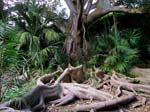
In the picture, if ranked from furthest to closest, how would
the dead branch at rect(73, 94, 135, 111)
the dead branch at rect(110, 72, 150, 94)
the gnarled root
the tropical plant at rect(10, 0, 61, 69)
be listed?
the tropical plant at rect(10, 0, 61, 69) < the dead branch at rect(110, 72, 150, 94) < the dead branch at rect(73, 94, 135, 111) < the gnarled root

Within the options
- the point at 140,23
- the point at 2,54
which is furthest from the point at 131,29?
the point at 2,54

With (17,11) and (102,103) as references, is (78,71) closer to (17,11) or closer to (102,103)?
(102,103)

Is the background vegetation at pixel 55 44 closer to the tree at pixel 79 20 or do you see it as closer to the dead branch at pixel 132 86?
the tree at pixel 79 20

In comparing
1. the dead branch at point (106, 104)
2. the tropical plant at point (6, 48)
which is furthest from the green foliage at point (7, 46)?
the dead branch at point (106, 104)

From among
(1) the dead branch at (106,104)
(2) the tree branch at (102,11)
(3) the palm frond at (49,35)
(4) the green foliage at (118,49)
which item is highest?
(2) the tree branch at (102,11)

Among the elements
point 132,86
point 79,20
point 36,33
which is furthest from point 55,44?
point 132,86

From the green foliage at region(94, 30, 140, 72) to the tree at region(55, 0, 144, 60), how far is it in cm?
64

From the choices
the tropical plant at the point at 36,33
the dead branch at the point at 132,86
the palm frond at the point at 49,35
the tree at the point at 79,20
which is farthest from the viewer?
the tree at the point at 79,20

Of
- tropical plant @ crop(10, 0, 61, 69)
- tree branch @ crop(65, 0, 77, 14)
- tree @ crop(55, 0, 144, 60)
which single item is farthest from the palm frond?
tree branch @ crop(65, 0, 77, 14)

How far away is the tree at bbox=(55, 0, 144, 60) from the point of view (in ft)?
35.3

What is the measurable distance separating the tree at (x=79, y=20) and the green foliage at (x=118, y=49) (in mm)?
638

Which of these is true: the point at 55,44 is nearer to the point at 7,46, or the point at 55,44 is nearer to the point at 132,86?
the point at 132,86

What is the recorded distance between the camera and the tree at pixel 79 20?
424 inches

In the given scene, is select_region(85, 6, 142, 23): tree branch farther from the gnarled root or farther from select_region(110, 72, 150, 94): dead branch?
the gnarled root
